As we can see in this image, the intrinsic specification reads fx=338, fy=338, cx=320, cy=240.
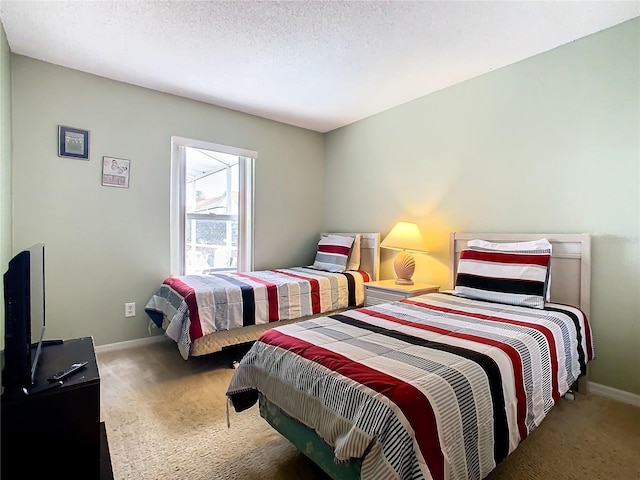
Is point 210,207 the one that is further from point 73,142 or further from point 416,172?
point 416,172

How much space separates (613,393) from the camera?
6.95ft

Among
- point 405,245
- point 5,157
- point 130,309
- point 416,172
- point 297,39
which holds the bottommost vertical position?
point 130,309

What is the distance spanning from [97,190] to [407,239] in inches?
105

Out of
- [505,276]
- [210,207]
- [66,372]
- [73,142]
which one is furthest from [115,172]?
[505,276]

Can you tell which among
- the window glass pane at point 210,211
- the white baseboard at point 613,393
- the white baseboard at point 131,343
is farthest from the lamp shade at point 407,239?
the white baseboard at point 131,343

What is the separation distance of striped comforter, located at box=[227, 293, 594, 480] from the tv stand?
22.3 inches

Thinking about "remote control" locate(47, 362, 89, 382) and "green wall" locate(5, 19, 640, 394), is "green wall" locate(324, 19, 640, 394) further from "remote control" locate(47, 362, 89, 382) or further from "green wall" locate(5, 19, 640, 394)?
"remote control" locate(47, 362, 89, 382)

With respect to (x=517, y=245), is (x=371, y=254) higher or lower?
lower

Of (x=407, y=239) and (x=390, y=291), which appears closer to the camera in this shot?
(x=390, y=291)

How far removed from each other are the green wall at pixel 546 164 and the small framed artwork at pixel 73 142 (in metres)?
2.71

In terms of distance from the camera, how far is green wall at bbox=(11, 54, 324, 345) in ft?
8.37

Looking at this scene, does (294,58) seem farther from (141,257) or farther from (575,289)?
(575,289)

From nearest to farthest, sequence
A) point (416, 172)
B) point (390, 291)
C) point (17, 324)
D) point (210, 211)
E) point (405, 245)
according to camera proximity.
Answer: point (17, 324) → point (390, 291) → point (405, 245) → point (416, 172) → point (210, 211)

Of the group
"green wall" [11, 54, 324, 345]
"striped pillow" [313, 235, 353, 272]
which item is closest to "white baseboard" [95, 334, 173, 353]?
"green wall" [11, 54, 324, 345]
